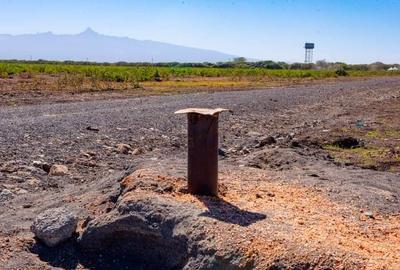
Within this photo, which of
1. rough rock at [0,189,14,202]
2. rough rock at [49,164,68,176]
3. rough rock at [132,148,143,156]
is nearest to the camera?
rough rock at [0,189,14,202]

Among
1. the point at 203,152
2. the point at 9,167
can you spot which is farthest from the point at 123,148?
the point at 203,152

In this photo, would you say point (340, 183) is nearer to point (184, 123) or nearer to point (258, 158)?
point (258, 158)

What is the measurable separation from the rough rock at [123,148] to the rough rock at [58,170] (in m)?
1.93

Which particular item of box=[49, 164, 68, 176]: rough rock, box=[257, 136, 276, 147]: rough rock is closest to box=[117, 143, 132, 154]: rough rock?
box=[49, 164, 68, 176]: rough rock

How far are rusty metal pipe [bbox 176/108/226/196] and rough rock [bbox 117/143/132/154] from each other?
16.2 ft

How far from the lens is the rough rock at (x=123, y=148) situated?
10.9 m

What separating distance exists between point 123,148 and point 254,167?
3.04 metres

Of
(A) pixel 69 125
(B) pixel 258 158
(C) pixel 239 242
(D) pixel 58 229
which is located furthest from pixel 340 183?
(A) pixel 69 125

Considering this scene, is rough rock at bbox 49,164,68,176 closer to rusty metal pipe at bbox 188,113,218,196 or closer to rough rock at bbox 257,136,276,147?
rusty metal pipe at bbox 188,113,218,196

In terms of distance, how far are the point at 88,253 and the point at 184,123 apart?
31.0 ft

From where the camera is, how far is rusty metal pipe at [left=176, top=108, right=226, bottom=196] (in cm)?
609

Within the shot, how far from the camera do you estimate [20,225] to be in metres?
6.30

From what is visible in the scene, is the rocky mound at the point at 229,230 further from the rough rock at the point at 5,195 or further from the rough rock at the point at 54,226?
the rough rock at the point at 5,195

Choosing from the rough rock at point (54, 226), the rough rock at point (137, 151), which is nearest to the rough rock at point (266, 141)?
the rough rock at point (137, 151)
